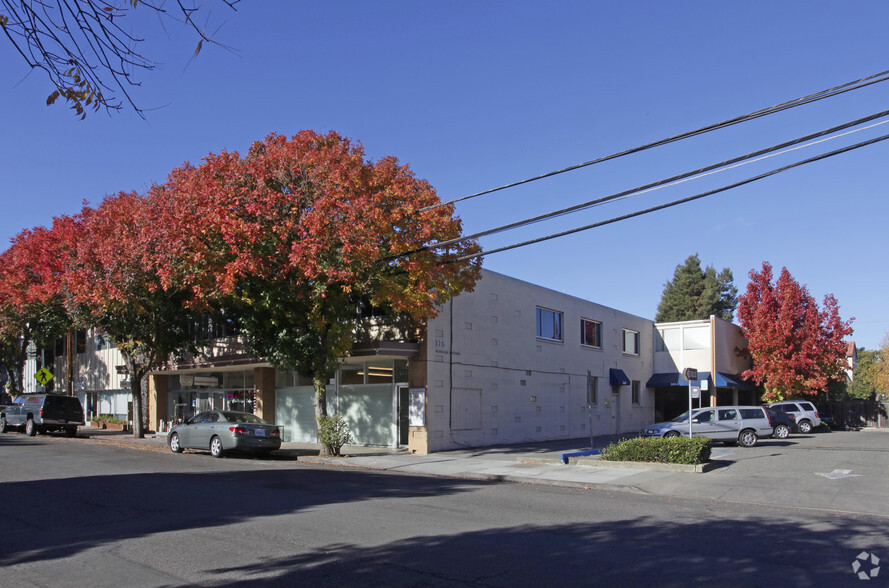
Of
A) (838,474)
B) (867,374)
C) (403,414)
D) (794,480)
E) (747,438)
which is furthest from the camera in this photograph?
(867,374)

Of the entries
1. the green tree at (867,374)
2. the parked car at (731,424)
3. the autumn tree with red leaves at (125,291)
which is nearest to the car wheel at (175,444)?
the autumn tree with red leaves at (125,291)

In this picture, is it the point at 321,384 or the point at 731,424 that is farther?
the point at 731,424

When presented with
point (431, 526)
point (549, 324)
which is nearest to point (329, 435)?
point (549, 324)

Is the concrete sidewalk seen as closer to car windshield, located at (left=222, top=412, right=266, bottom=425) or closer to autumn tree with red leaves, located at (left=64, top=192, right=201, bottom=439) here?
car windshield, located at (left=222, top=412, right=266, bottom=425)

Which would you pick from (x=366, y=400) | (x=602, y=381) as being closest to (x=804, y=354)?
(x=602, y=381)

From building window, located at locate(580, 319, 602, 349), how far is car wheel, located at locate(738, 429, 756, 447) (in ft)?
28.2

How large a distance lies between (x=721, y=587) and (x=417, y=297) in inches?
538

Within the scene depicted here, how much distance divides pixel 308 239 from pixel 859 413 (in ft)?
124

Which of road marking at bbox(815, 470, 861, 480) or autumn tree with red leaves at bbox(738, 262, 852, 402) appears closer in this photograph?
road marking at bbox(815, 470, 861, 480)

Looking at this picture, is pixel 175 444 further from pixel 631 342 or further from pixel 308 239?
pixel 631 342

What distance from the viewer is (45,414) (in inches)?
1195

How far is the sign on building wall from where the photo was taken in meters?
22.9

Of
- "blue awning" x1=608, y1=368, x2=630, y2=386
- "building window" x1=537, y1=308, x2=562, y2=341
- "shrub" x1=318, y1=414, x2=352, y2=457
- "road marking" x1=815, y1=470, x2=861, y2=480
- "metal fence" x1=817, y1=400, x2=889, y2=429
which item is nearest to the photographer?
"road marking" x1=815, y1=470, x2=861, y2=480

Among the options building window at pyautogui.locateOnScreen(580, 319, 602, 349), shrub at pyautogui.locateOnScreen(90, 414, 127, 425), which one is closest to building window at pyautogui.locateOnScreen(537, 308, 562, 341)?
building window at pyautogui.locateOnScreen(580, 319, 602, 349)
